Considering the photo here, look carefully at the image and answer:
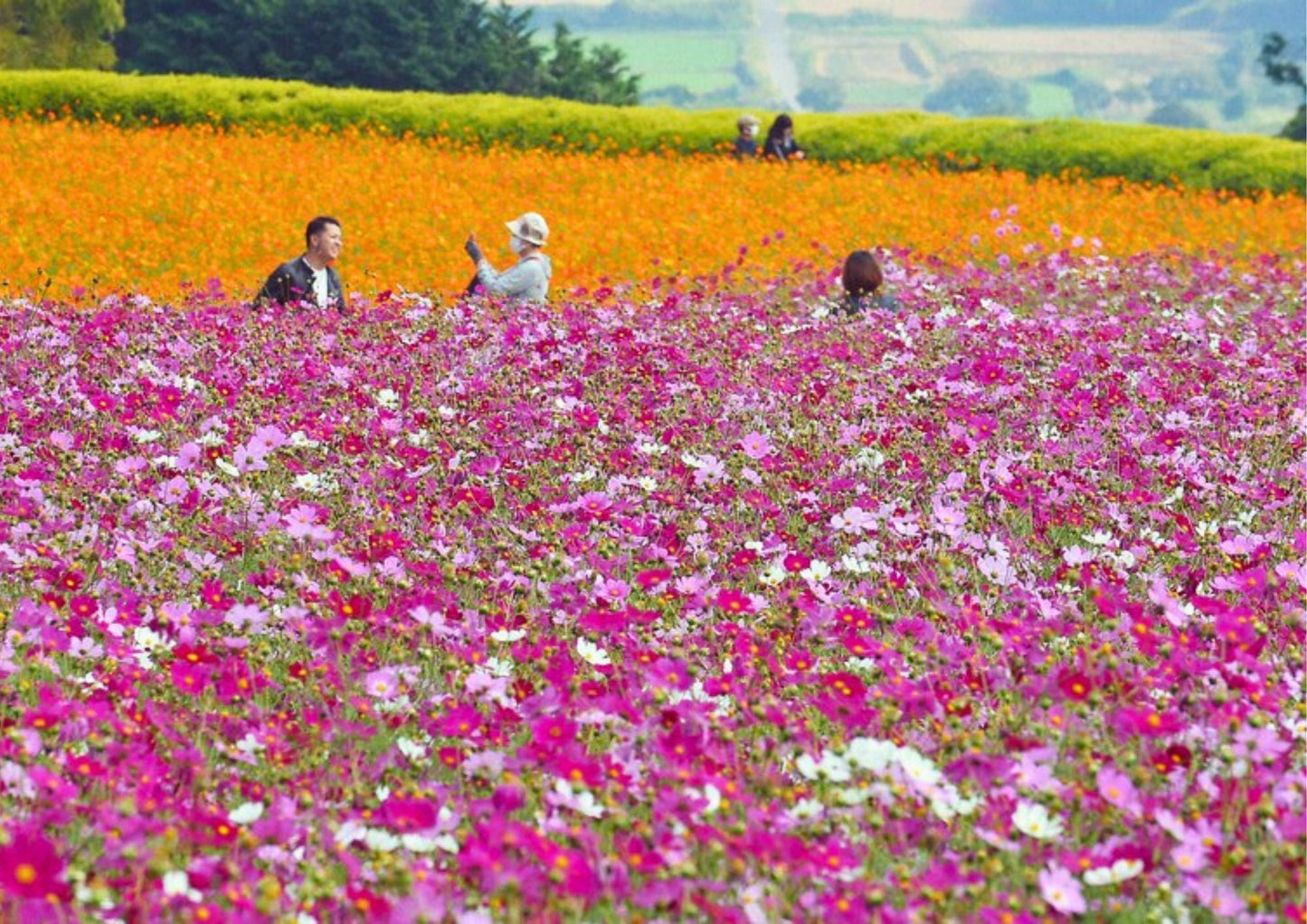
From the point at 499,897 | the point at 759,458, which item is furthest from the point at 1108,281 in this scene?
the point at 499,897

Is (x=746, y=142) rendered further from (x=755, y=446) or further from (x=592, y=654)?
(x=592, y=654)

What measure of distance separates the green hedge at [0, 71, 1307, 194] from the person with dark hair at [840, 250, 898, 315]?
487 inches

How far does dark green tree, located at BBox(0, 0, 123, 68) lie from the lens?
3566 centimetres

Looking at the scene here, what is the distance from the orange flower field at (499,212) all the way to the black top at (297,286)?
110 centimetres

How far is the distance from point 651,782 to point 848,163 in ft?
69.7

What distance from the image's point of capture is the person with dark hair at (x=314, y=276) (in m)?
10.2

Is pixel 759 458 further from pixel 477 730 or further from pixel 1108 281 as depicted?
pixel 1108 281

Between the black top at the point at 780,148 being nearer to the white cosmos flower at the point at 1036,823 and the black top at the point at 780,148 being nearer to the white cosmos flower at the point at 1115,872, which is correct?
the white cosmos flower at the point at 1036,823

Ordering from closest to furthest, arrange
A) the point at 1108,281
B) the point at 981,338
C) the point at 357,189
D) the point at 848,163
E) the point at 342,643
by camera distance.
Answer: the point at 342,643
the point at 981,338
the point at 1108,281
the point at 357,189
the point at 848,163

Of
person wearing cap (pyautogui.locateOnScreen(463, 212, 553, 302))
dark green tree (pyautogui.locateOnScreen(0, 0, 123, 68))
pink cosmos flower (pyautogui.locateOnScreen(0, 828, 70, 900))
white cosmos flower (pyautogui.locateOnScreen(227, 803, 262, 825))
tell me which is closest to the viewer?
pink cosmos flower (pyautogui.locateOnScreen(0, 828, 70, 900))

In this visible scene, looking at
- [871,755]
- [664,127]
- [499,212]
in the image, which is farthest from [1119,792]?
[664,127]

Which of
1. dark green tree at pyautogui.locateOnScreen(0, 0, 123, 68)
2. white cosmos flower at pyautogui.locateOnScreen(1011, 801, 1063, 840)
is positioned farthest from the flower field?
dark green tree at pyautogui.locateOnScreen(0, 0, 123, 68)

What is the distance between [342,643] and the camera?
4457 millimetres

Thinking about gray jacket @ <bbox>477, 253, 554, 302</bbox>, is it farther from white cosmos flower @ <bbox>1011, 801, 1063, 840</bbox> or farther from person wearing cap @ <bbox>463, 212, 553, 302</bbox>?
white cosmos flower @ <bbox>1011, 801, 1063, 840</bbox>
